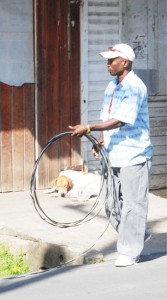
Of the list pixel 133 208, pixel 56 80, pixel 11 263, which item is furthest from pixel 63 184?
pixel 133 208

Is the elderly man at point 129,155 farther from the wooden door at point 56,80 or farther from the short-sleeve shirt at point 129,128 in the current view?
the wooden door at point 56,80

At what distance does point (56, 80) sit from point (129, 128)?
A: 417cm

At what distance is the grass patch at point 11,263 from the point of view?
28.9 feet

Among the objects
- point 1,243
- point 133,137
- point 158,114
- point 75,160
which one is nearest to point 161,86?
point 158,114

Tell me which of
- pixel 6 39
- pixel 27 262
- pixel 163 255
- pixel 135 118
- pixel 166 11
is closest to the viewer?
pixel 135 118

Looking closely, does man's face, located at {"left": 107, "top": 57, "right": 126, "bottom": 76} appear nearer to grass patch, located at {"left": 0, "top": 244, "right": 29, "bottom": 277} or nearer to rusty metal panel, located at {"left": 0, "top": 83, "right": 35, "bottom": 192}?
grass patch, located at {"left": 0, "top": 244, "right": 29, "bottom": 277}

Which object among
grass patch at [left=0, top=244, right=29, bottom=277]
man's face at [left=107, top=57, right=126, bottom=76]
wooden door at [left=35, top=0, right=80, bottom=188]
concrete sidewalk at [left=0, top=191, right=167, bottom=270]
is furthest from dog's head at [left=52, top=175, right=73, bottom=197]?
man's face at [left=107, top=57, right=126, bottom=76]

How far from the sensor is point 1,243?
30.9ft

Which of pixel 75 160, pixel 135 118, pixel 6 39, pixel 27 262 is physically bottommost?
pixel 27 262

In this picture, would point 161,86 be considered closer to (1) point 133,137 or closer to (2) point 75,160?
(2) point 75,160

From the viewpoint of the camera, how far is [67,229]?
9.47 meters

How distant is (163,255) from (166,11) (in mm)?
5260

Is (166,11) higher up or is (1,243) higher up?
(166,11)

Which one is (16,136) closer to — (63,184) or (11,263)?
(63,184)
